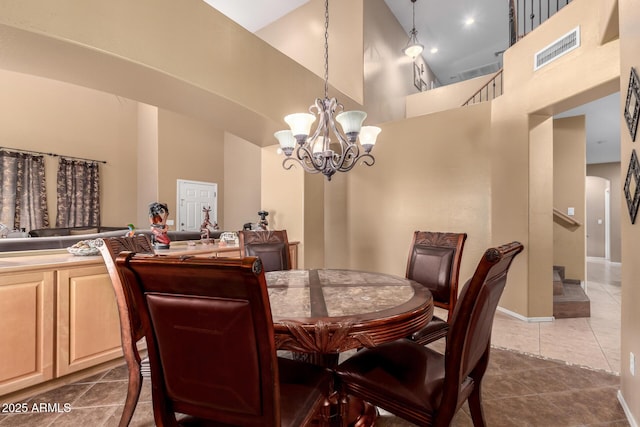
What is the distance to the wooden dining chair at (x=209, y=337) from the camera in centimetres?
78

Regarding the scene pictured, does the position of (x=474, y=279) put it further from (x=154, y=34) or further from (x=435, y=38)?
(x=435, y=38)

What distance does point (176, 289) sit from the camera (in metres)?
0.84

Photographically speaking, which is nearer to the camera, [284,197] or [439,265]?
[439,265]

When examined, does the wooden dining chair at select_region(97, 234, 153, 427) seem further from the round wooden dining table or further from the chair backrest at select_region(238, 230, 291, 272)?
the chair backrest at select_region(238, 230, 291, 272)

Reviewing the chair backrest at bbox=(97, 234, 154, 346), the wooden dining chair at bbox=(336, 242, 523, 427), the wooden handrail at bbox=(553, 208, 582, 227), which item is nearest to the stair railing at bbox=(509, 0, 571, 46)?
the wooden handrail at bbox=(553, 208, 582, 227)

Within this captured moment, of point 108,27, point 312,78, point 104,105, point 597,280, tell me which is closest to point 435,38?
point 312,78

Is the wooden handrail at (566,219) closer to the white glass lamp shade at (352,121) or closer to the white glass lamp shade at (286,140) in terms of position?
the white glass lamp shade at (352,121)

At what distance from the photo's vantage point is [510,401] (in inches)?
74.7

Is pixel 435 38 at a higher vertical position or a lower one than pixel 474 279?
higher

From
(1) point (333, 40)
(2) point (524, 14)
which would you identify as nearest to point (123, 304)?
(1) point (333, 40)

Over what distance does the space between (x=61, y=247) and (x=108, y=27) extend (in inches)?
72.7

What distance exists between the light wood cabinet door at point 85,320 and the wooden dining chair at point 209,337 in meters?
1.63

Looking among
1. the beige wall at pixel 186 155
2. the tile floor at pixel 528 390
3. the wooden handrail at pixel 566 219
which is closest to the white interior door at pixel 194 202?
the beige wall at pixel 186 155

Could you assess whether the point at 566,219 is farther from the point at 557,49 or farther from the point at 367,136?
the point at 367,136
